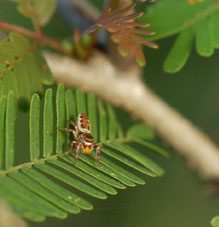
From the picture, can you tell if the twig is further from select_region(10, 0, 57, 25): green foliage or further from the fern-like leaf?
the fern-like leaf

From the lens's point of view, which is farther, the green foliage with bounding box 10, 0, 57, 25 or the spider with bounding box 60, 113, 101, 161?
the green foliage with bounding box 10, 0, 57, 25

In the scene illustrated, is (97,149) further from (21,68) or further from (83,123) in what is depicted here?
(21,68)

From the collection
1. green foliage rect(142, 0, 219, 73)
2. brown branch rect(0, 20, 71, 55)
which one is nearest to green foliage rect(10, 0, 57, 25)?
brown branch rect(0, 20, 71, 55)

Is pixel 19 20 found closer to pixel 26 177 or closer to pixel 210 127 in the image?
pixel 210 127

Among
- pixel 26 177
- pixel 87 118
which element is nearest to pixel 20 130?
pixel 87 118

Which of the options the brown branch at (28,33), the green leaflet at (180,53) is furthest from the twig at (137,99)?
the green leaflet at (180,53)
